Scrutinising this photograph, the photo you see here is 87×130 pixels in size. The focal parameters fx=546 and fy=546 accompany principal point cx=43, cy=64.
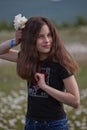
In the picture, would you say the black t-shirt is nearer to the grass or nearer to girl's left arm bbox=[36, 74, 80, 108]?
girl's left arm bbox=[36, 74, 80, 108]

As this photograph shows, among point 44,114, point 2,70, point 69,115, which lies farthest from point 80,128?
point 2,70

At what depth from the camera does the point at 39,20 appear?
4.33 metres

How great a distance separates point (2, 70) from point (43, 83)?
10.3m

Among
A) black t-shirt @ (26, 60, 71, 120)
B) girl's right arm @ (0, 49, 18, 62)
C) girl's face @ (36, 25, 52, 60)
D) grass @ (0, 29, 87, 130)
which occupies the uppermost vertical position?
girl's face @ (36, 25, 52, 60)

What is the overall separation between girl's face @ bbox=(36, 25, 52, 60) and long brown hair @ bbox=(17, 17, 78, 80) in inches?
1.0

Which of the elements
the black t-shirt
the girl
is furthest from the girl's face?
the black t-shirt

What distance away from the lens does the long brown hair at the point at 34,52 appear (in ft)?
14.1

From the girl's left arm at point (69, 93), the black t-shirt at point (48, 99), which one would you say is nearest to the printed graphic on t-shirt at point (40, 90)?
the black t-shirt at point (48, 99)

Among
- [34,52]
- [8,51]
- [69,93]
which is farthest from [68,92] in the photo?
[8,51]

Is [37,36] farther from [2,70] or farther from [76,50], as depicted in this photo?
[76,50]

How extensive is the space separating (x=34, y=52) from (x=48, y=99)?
1.27 ft

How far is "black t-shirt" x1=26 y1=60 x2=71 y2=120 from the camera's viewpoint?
14.0 ft

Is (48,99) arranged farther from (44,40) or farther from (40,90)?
(44,40)

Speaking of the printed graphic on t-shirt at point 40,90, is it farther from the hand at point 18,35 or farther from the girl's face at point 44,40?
the hand at point 18,35
